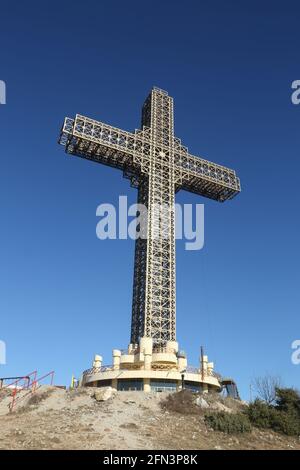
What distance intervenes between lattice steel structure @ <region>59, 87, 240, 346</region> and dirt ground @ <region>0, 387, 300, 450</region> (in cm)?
931

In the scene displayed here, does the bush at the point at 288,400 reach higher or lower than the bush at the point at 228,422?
higher

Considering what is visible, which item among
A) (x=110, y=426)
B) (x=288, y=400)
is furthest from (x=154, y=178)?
(x=110, y=426)

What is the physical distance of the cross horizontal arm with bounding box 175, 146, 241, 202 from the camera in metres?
42.6

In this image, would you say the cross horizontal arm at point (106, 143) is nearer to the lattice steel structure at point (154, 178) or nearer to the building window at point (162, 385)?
the lattice steel structure at point (154, 178)

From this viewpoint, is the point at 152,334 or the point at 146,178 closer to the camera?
the point at 152,334

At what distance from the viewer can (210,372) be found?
1314 inches

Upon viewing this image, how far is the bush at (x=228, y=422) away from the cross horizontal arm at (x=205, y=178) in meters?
23.5

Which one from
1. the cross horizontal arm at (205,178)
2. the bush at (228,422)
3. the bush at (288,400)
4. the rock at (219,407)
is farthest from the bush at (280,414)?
the cross horizontal arm at (205,178)

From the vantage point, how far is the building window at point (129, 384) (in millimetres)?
30689

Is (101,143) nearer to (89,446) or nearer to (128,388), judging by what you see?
(128,388)

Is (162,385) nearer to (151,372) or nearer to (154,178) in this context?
(151,372)
